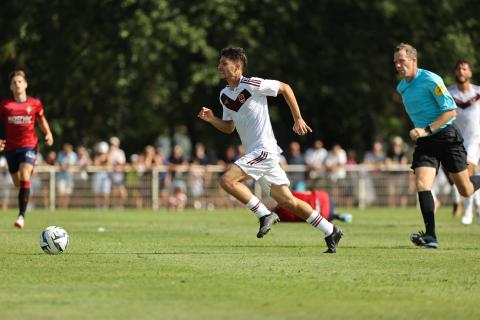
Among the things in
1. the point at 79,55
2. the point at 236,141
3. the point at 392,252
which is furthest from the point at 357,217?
the point at 236,141

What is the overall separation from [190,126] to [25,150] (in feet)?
82.9

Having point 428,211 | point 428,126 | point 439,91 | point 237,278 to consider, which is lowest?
point 237,278

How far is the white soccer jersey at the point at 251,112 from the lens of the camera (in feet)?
40.5

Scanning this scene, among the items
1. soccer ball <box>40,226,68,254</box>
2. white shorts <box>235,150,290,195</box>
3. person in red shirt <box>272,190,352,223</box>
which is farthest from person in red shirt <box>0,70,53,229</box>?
white shorts <box>235,150,290,195</box>

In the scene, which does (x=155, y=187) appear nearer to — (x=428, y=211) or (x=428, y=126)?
(x=428, y=211)

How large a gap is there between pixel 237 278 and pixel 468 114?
9282 millimetres

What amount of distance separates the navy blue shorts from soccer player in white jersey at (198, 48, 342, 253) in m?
6.12

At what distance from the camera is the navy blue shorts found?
17781mm

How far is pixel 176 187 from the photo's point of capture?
30.2m

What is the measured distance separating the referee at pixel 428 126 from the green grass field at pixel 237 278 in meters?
0.59

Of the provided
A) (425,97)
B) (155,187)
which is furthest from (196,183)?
(425,97)

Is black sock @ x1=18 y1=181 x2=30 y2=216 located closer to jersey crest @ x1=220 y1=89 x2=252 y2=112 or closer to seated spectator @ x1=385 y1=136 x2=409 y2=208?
jersey crest @ x1=220 y1=89 x2=252 y2=112

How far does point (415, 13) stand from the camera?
35000 mm

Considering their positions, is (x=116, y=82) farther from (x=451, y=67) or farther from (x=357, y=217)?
(x=357, y=217)
